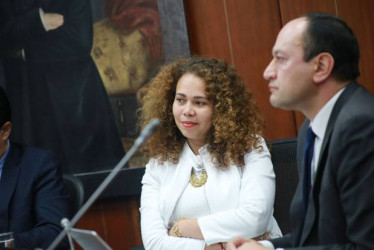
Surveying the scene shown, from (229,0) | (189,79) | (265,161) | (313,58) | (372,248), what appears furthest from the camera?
(229,0)

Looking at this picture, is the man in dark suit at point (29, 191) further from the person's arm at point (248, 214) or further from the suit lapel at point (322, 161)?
the suit lapel at point (322, 161)

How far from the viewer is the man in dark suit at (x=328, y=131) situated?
1906mm

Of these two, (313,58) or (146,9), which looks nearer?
(313,58)

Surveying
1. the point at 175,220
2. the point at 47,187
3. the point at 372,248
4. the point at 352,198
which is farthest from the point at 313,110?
the point at 47,187

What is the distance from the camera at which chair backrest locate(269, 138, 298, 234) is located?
325 cm

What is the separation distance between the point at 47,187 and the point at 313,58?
1685 mm

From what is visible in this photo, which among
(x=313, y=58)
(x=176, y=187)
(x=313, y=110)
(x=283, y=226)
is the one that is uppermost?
(x=313, y=58)

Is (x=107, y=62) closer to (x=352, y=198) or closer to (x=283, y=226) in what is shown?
(x=283, y=226)

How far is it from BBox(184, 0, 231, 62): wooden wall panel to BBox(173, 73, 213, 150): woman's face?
103cm

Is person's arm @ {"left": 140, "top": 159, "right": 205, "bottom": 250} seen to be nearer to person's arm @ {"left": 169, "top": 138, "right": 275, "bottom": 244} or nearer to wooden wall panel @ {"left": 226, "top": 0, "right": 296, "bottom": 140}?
person's arm @ {"left": 169, "top": 138, "right": 275, "bottom": 244}

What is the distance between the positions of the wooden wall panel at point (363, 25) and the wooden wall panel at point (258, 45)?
1.38 feet

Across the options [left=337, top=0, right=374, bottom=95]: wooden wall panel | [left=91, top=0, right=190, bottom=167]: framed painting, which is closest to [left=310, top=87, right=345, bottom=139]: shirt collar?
[left=337, top=0, right=374, bottom=95]: wooden wall panel

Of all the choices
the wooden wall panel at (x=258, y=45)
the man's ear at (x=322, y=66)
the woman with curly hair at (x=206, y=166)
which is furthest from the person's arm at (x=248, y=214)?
the wooden wall panel at (x=258, y=45)

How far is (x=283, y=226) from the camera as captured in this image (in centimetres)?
329
